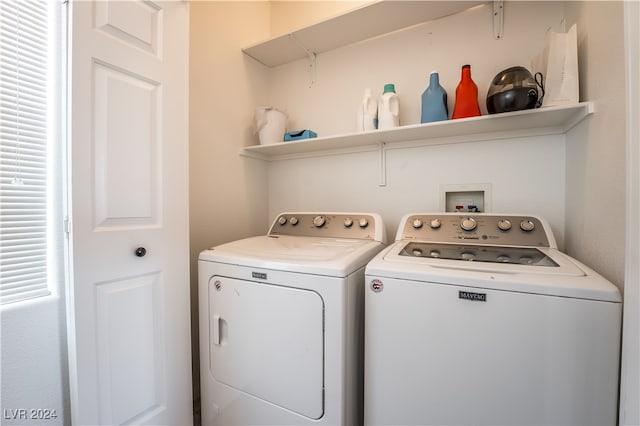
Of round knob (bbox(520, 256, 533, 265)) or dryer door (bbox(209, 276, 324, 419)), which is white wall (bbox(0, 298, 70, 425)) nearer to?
dryer door (bbox(209, 276, 324, 419))

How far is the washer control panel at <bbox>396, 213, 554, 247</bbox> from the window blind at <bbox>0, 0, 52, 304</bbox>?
1647 millimetres

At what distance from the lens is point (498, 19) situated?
62.4 inches

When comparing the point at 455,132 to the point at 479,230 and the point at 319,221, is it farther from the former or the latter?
the point at 319,221

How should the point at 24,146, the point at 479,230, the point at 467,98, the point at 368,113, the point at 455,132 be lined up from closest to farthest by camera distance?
1. the point at 24,146
2. the point at 479,230
3. the point at 467,98
4. the point at 455,132
5. the point at 368,113

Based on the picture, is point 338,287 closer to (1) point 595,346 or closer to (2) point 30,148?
(1) point 595,346

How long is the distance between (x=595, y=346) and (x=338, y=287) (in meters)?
0.79

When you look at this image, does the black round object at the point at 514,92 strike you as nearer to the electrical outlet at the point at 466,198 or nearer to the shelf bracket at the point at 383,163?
the electrical outlet at the point at 466,198

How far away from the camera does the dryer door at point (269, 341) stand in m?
1.11

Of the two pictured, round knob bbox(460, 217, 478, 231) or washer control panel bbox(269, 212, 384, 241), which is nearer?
round knob bbox(460, 217, 478, 231)

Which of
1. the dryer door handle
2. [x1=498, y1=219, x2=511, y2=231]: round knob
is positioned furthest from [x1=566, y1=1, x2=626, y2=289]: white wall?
the dryer door handle

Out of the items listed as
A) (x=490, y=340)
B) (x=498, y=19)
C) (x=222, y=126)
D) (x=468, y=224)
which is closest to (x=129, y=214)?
(x=222, y=126)

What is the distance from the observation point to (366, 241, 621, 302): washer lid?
792mm

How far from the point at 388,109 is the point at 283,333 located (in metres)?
1.45

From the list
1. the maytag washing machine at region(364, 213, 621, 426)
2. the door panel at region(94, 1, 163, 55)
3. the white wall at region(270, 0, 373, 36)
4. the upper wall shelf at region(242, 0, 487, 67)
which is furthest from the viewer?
the white wall at region(270, 0, 373, 36)
